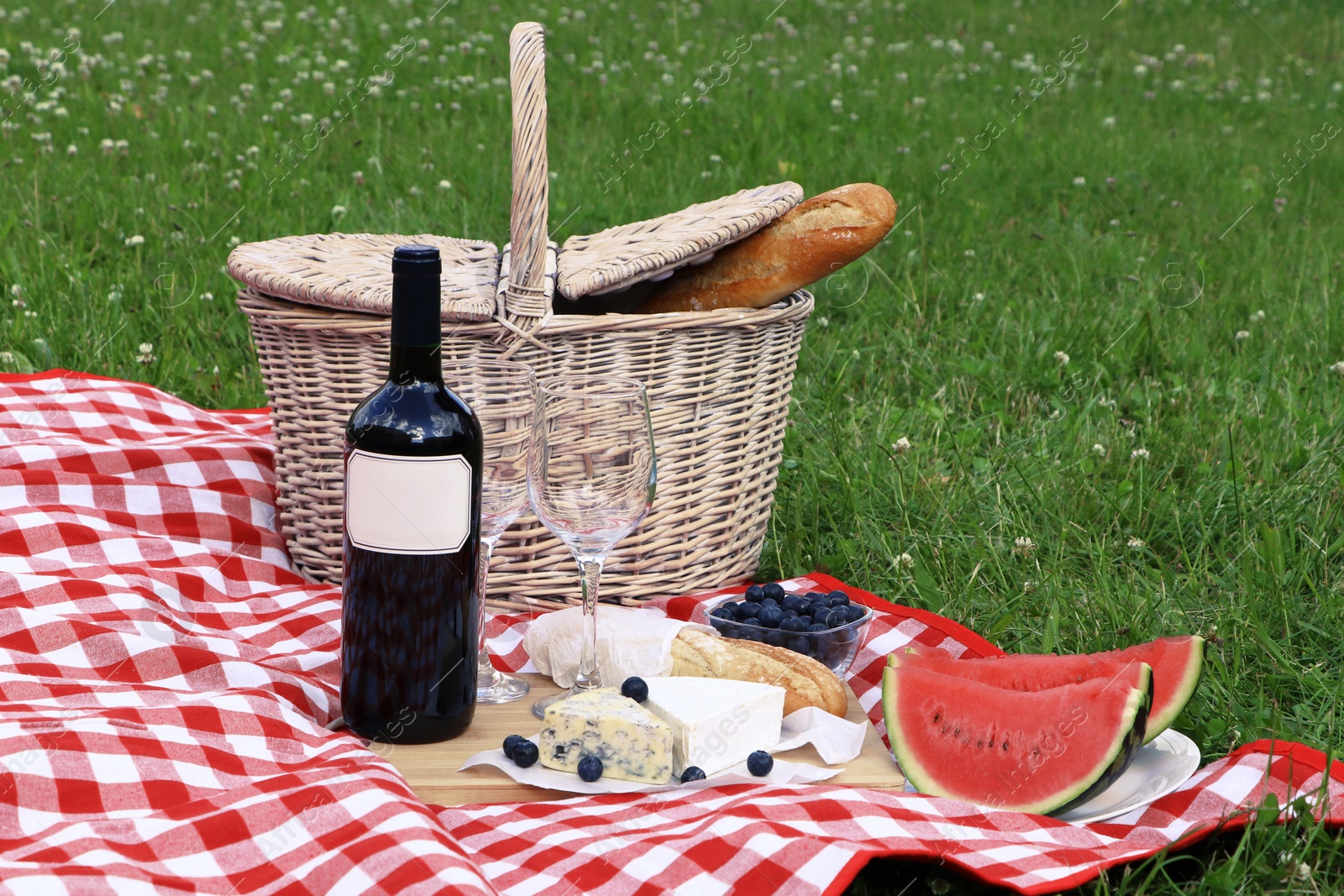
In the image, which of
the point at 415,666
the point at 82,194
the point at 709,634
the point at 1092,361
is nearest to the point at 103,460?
the point at 415,666

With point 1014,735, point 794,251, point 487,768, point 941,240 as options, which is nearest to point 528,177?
point 794,251

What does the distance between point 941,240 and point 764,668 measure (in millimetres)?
3474

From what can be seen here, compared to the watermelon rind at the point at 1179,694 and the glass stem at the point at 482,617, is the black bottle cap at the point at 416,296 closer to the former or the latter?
the glass stem at the point at 482,617

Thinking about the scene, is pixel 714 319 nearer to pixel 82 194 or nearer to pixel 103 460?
pixel 103 460

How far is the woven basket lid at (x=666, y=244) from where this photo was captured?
253cm

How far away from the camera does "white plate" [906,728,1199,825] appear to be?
6.25 feet

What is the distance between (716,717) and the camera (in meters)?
1.95

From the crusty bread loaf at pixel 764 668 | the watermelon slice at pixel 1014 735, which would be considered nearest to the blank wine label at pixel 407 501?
the crusty bread loaf at pixel 764 668

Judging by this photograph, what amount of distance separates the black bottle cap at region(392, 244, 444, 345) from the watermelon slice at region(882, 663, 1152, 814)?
89 cm

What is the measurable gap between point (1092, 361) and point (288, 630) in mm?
2667

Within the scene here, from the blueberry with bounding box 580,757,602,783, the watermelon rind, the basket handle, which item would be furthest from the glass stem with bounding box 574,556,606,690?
the watermelon rind

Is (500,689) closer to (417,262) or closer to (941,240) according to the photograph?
(417,262)

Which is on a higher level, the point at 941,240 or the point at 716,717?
the point at 941,240

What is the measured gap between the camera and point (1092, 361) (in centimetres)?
407
